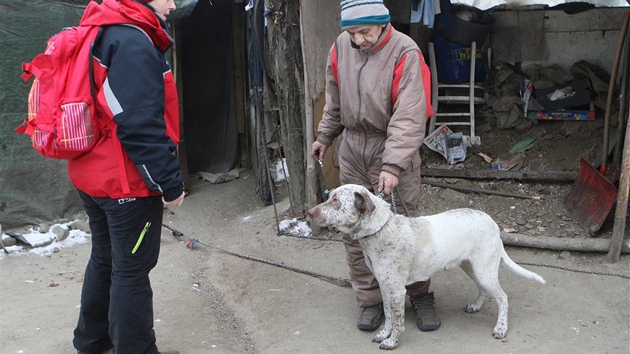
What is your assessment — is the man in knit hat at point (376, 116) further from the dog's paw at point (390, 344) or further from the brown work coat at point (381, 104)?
the dog's paw at point (390, 344)

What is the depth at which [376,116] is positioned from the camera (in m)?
3.62

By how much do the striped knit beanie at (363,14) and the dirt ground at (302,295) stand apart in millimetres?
1967

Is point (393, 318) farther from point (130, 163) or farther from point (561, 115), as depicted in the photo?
point (561, 115)

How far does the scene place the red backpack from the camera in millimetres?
2902

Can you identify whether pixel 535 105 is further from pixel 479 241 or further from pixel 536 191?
pixel 479 241

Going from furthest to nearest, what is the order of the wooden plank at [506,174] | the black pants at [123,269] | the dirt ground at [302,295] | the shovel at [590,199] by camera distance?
the wooden plank at [506,174] < the shovel at [590,199] < the dirt ground at [302,295] < the black pants at [123,269]

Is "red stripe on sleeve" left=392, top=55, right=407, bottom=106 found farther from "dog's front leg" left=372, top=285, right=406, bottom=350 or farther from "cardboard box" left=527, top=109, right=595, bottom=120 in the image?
"cardboard box" left=527, top=109, right=595, bottom=120

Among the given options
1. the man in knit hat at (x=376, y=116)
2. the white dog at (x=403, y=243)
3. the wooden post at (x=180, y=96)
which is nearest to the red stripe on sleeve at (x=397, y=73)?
the man in knit hat at (x=376, y=116)

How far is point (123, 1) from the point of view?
2.95 meters

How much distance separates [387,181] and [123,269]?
5.06 ft

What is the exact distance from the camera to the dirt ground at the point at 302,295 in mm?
3795

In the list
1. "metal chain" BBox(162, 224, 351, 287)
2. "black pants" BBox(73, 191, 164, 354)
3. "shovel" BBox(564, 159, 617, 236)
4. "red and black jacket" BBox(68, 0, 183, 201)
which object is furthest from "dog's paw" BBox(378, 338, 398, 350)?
"shovel" BBox(564, 159, 617, 236)

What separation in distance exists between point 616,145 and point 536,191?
1091 millimetres

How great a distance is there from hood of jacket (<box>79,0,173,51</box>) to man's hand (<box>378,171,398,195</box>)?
146 cm
